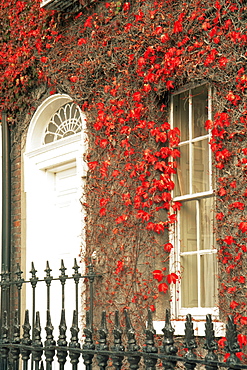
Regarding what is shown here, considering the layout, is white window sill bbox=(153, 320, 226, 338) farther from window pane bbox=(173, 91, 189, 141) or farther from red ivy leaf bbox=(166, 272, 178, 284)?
window pane bbox=(173, 91, 189, 141)

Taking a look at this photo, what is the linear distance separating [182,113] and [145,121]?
432mm

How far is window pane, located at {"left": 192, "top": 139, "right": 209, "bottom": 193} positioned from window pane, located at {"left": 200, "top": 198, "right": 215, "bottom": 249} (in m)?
0.16

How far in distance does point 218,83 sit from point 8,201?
4.41 meters

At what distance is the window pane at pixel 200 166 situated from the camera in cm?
658

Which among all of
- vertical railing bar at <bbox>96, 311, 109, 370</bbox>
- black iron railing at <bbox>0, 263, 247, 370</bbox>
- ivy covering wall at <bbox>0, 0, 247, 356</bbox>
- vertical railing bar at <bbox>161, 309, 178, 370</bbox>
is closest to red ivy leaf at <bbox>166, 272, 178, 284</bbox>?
ivy covering wall at <bbox>0, 0, 247, 356</bbox>

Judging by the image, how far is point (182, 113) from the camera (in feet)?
22.8

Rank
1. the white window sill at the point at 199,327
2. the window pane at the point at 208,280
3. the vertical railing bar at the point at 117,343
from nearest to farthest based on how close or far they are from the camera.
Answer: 1. the vertical railing bar at the point at 117,343
2. the white window sill at the point at 199,327
3. the window pane at the point at 208,280

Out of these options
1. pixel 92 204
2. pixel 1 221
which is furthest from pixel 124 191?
pixel 1 221

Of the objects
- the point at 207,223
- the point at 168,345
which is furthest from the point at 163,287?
the point at 168,345

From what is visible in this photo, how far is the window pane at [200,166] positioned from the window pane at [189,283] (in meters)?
0.74

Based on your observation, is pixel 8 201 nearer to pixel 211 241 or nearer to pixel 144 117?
pixel 144 117

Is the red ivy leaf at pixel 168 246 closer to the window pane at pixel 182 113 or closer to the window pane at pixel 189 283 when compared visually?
the window pane at pixel 189 283

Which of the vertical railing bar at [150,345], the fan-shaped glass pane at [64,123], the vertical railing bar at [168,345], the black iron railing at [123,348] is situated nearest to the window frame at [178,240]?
the fan-shaped glass pane at [64,123]

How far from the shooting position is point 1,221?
9.59m
